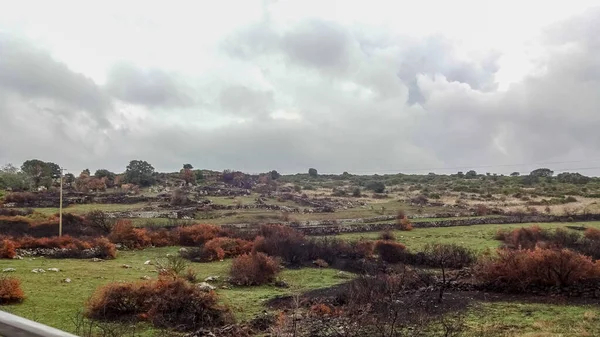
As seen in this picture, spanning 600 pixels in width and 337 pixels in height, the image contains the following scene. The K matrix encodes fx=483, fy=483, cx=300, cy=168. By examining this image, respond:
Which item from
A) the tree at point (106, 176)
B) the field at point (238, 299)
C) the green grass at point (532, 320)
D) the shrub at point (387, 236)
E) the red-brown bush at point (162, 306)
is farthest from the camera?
the tree at point (106, 176)

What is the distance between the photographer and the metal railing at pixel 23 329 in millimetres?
2930

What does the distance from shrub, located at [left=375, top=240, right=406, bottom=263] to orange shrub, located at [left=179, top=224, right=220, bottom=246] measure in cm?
1144

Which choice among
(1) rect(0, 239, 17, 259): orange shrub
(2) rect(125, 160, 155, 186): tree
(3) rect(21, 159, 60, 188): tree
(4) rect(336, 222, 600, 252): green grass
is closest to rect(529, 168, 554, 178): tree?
(4) rect(336, 222, 600, 252): green grass

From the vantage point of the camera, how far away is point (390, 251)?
28094 mm

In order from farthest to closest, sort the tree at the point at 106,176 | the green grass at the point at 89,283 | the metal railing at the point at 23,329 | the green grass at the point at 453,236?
the tree at the point at 106,176 < the green grass at the point at 453,236 < the green grass at the point at 89,283 < the metal railing at the point at 23,329

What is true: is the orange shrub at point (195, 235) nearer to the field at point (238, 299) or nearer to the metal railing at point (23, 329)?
the field at point (238, 299)

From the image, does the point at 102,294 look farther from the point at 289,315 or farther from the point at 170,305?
the point at 289,315

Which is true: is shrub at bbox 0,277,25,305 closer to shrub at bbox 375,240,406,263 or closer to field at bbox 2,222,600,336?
field at bbox 2,222,600,336

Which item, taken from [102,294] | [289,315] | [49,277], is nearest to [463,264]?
[289,315]

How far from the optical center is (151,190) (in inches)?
2771

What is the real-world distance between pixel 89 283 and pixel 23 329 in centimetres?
1706

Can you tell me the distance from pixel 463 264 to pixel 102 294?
17682 millimetres

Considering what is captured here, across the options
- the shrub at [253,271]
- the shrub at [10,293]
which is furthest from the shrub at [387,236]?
the shrub at [10,293]

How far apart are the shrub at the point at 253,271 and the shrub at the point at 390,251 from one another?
331 inches
